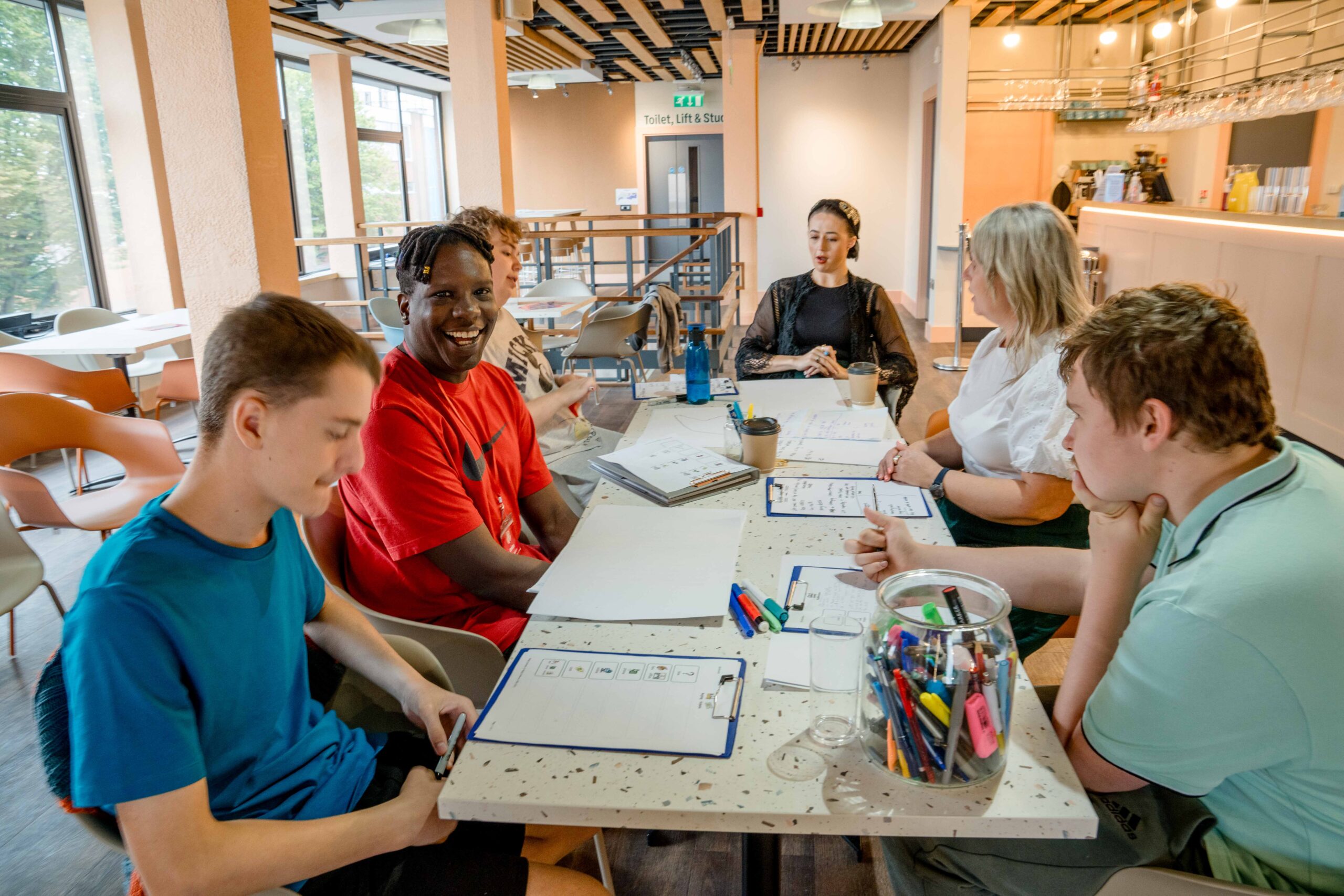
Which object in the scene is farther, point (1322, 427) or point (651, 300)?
point (651, 300)

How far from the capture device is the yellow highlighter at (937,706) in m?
0.95

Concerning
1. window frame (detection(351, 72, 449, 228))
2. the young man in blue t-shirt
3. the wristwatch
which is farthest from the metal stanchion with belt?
window frame (detection(351, 72, 449, 228))

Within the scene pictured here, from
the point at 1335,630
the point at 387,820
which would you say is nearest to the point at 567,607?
the point at 387,820

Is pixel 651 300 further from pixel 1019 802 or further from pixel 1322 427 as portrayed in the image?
pixel 1019 802

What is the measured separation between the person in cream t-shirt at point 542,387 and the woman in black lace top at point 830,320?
851mm

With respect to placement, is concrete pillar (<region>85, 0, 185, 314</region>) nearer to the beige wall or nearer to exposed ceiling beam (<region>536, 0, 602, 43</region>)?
exposed ceiling beam (<region>536, 0, 602, 43</region>)

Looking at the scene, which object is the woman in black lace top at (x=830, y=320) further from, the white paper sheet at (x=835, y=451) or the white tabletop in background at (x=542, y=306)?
the white tabletop in background at (x=542, y=306)

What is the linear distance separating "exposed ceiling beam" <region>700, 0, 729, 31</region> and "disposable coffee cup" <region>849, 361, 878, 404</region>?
5530 mm

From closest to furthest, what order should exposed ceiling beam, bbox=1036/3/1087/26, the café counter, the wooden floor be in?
the wooden floor
the café counter
exposed ceiling beam, bbox=1036/3/1087/26

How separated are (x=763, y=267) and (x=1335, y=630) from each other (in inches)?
467

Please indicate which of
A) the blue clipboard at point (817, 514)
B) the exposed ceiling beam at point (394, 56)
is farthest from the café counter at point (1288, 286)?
the exposed ceiling beam at point (394, 56)

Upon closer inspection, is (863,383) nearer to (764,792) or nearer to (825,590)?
(825,590)

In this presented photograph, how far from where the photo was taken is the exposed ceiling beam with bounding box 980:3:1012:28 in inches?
322

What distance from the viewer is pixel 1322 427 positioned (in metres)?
4.51
